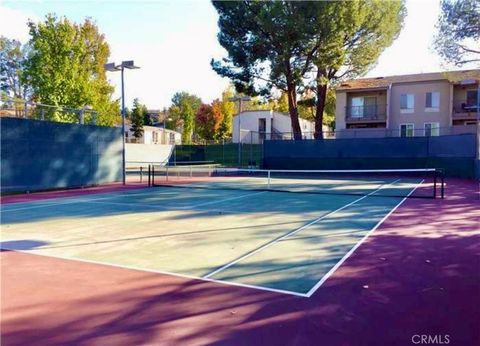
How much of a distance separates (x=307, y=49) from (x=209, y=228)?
20.3m

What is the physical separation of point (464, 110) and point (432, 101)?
2.51 metres

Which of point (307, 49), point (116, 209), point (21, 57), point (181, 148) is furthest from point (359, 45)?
point (21, 57)

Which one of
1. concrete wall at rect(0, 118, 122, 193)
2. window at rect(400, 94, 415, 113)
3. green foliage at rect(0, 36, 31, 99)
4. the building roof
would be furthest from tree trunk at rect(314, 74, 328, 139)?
green foliage at rect(0, 36, 31, 99)

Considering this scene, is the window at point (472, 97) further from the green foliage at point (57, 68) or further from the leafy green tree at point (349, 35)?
the green foliage at point (57, 68)

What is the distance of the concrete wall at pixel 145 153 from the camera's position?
34.0 metres

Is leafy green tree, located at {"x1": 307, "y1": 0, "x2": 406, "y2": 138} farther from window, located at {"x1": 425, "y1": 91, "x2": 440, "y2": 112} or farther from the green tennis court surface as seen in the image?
the green tennis court surface

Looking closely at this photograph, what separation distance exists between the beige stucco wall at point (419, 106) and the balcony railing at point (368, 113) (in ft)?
2.65

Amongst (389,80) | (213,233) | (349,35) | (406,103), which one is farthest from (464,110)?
(213,233)

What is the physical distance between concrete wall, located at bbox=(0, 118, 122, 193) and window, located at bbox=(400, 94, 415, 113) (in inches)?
990

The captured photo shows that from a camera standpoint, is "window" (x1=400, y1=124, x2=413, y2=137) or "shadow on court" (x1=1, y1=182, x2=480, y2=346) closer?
"shadow on court" (x1=1, y1=182, x2=480, y2=346)

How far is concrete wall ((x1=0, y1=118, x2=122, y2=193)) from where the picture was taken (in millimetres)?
14953

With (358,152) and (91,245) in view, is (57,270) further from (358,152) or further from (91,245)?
(358,152)

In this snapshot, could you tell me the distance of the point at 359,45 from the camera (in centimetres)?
2773

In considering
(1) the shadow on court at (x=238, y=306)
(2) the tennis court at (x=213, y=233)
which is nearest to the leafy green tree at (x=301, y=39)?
(2) the tennis court at (x=213, y=233)
